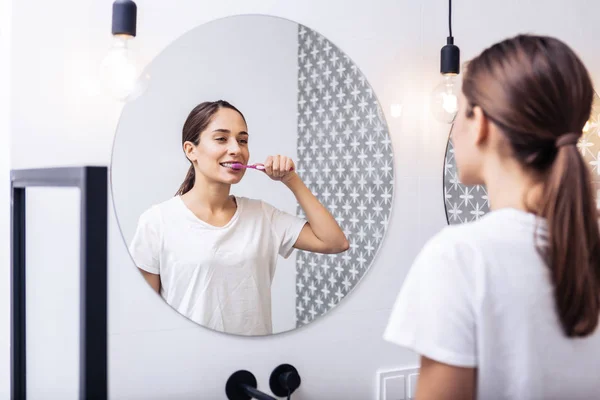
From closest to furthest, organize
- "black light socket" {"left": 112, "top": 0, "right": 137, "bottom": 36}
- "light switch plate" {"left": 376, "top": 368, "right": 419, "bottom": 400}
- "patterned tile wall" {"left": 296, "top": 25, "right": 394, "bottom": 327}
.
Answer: "black light socket" {"left": 112, "top": 0, "right": 137, "bottom": 36} → "patterned tile wall" {"left": 296, "top": 25, "right": 394, "bottom": 327} → "light switch plate" {"left": 376, "top": 368, "right": 419, "bottom": 400}

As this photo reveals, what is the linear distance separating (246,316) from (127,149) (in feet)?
1.48

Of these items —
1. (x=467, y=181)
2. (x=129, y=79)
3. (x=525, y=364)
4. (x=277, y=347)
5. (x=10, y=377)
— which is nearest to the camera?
(x=525, y=364)

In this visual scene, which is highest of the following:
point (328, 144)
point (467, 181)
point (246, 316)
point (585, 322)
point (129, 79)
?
point (129, 79)

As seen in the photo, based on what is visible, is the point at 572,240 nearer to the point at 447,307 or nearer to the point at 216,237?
the point at 447,307

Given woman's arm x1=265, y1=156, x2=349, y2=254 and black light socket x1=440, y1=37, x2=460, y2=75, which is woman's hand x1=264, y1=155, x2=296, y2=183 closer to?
woman's arm x1=265, y1=156, x2=349, y2=254

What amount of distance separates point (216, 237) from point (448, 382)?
0.73 meters

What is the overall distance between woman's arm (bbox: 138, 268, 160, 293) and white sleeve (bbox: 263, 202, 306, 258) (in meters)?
0.28

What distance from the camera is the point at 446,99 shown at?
1561 mm

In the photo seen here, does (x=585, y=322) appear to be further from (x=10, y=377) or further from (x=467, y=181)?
(x=10, y=377)

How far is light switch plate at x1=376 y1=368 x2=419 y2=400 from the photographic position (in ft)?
5.43

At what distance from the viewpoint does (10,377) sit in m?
1.35

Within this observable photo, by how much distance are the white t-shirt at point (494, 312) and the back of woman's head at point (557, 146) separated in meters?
0.02

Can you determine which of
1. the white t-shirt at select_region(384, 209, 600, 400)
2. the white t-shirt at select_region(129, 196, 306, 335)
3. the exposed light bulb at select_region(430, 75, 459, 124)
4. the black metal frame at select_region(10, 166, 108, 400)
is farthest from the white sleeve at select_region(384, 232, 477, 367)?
the exposed light bulb at select_region(430, 75, 459, 124)

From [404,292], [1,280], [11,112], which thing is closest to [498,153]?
[404,292]
